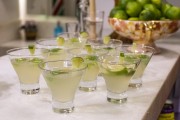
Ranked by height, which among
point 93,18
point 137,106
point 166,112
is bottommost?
point 166,112

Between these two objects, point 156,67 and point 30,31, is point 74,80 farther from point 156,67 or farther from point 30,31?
point 30,31

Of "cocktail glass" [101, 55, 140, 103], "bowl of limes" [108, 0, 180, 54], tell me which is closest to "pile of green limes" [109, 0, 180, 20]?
"bowl of limes" [108, 0, 180, 54]

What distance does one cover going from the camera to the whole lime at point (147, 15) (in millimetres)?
1409

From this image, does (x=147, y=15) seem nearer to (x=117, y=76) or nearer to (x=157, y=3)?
(x=157, y=3)

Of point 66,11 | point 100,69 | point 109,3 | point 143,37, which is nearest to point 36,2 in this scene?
point 66,11

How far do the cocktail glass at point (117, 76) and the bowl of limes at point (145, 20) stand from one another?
564 mm

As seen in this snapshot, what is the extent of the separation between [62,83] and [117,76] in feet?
0.52

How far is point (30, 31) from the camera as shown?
2.74m

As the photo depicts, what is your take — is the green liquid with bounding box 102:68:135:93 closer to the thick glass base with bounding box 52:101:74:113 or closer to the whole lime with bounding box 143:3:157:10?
the thick glass base with bounding box 52:101:74:113

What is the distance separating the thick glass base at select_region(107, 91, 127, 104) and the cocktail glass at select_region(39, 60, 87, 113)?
12 centimetres

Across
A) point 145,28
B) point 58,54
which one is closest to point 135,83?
point 58,54

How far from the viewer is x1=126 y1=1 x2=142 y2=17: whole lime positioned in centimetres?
144

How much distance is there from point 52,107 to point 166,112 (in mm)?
580

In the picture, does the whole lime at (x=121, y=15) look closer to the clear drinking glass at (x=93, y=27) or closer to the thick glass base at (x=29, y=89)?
the clear drinking glass at (x=93, y=27)
